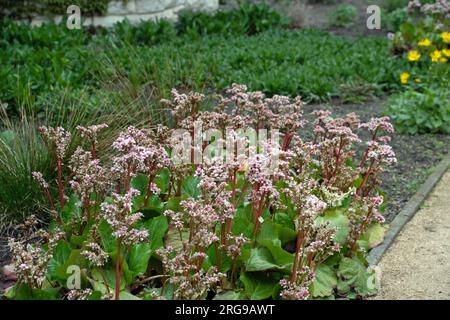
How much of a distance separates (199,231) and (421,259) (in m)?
1.64

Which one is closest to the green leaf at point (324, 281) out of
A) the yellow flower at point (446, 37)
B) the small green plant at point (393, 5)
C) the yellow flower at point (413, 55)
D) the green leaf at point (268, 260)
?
the green leaf at point (268, 260)

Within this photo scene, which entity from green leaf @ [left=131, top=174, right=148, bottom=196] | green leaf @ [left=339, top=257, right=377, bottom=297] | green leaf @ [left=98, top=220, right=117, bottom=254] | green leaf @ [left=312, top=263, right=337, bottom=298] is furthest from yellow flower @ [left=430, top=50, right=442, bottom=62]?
green leaf @ [left=98, top=220, right=117, bottom=254]

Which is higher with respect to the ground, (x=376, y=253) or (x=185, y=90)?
(x=185, y=90)

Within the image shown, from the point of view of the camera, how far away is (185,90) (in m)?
5.85

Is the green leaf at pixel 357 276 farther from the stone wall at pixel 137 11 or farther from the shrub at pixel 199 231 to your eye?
the stone wall at pixel 137 11

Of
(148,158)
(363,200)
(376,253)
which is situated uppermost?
(148,158)

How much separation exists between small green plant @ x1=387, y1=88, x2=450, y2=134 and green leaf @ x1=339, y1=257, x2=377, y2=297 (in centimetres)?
303

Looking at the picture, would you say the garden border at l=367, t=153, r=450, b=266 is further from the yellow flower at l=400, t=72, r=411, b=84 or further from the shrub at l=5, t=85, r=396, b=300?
the yellow flower at l=400, t=72, r=411, b=84

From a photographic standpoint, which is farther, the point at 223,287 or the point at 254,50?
the point at 254,50

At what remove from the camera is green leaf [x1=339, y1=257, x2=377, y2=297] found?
358 cm

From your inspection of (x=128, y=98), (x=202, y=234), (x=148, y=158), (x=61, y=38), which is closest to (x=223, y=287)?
(x=202, y=234)

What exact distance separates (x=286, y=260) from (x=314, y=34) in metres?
7.70
